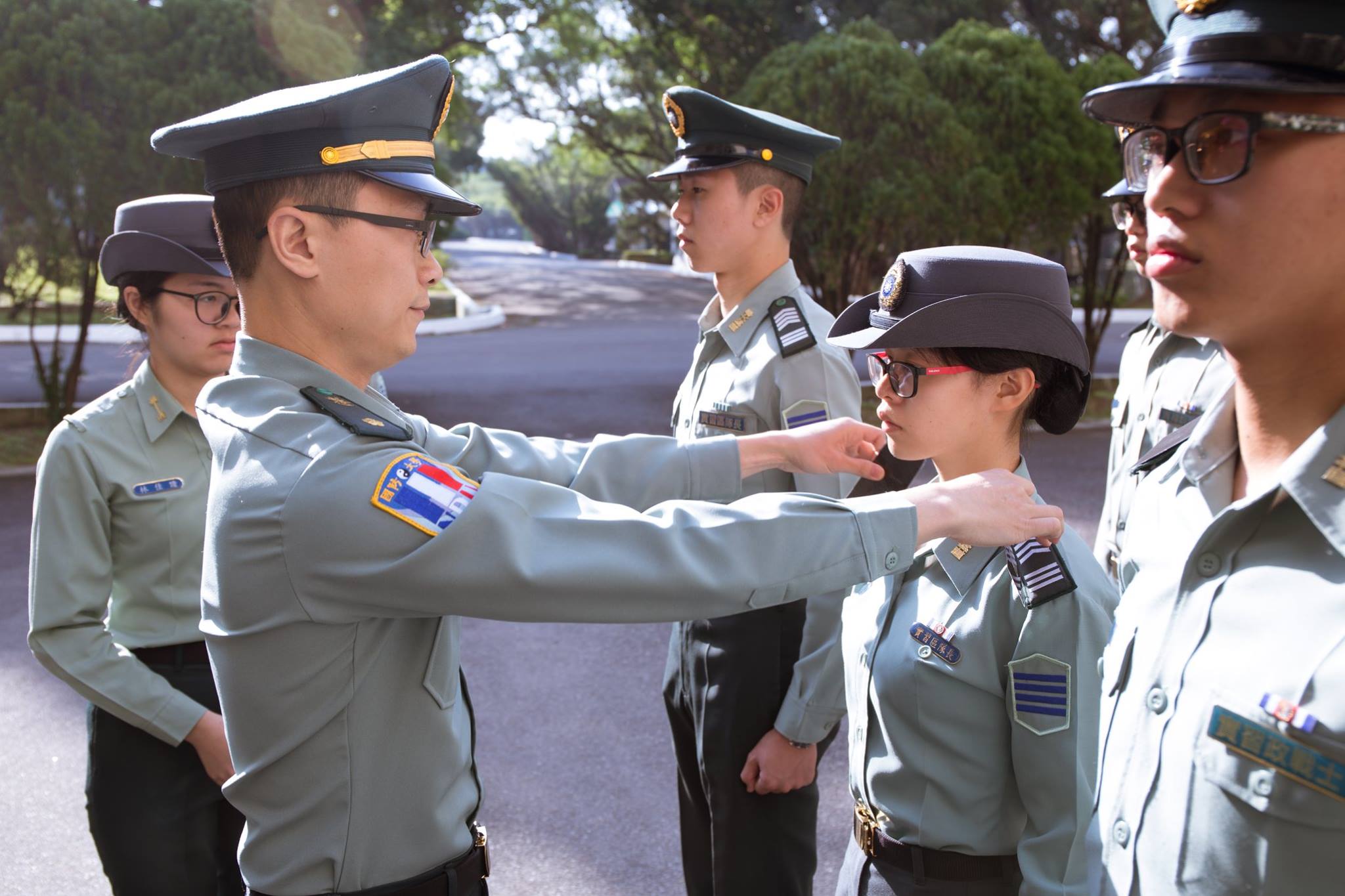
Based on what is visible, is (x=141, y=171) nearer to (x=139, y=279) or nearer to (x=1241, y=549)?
(x=139, y=279)

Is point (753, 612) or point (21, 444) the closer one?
point (753, 612)

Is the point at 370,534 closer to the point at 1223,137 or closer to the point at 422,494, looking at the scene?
the point at 422,494

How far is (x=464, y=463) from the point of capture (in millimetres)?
2455

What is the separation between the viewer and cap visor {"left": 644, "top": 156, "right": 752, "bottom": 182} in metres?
3.48

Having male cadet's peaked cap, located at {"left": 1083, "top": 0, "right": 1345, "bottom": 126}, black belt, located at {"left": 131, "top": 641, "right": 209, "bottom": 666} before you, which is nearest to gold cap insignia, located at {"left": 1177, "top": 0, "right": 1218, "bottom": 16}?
male cadet's peaked cap, located at {"left": 1083, "top": 0, "right": 1345, "bottom": 126}

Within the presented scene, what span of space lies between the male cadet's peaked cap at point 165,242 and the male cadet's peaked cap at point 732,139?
1416mm

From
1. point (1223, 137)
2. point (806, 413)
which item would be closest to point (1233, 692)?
point (1223, 137)

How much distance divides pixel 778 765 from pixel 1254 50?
7.11ft

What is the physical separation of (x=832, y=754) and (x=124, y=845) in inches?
114

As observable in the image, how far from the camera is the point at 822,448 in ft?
7.97

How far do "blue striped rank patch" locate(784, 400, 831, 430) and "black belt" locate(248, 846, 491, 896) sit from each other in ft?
4.95

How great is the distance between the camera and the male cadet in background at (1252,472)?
1.21m

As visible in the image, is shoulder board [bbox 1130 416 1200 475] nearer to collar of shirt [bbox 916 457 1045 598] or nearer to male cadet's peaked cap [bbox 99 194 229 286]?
collar of shirt [bbox 916 457 1045 598]

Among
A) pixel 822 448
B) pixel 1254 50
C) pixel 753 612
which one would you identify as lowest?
pixel 753 612
